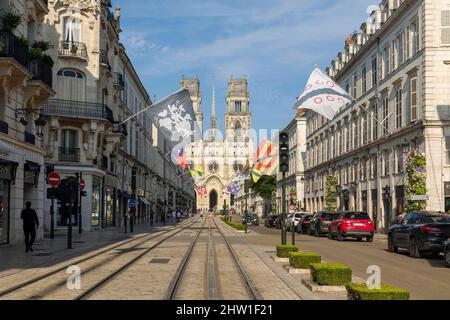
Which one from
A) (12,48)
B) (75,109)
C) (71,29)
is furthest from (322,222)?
(12,48)

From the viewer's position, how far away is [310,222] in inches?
1710

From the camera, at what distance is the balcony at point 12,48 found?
891 inches

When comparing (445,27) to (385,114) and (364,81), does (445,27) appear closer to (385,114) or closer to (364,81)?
(385,114)

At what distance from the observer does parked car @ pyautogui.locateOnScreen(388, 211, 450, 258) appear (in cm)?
2084

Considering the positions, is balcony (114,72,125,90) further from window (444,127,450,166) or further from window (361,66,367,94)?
window (444,127,450,166)

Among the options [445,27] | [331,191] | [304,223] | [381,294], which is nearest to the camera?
[381,294]

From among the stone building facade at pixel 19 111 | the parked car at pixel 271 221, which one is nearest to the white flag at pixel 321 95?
the stone building facade at pixel 19 111

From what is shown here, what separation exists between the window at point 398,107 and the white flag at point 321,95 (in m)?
10.7

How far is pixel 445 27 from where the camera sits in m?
39.8

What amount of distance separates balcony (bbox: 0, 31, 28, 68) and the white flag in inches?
662

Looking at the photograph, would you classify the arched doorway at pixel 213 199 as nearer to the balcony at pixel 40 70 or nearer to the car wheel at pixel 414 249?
the balcony at pixel 40 70

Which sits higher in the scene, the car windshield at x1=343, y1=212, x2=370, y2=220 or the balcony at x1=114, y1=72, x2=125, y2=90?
the balcony at x1=114, y1=72, x2=125, y2=90

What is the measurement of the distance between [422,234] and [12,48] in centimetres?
1659

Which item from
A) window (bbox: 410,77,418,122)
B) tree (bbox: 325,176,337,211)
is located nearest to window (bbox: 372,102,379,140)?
window (bbox: 410,77,418,122)
